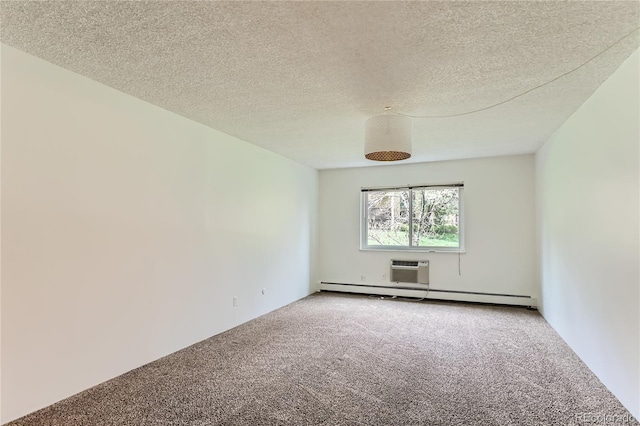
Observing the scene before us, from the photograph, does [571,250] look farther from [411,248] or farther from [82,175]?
[82,175]

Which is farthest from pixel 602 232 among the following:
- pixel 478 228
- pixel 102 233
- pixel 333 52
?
pixel 102 233

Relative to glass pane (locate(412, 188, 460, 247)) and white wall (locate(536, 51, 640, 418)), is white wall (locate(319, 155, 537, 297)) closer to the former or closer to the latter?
glass pane (locate(412, 188, 460, 247))

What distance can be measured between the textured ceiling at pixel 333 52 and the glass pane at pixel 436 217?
2394mm

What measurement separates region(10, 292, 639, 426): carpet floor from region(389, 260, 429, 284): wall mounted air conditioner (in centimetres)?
159

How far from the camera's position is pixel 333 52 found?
2205 millimetres

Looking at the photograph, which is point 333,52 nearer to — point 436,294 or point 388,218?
point 388,218

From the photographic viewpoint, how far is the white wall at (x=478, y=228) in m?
5.27

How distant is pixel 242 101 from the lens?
121 inches

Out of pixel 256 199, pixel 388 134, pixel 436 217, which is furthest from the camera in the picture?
pixel 436 217

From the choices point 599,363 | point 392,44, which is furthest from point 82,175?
point 599,363

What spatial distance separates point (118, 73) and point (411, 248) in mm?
4901

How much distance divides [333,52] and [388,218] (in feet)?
Result: 14.3

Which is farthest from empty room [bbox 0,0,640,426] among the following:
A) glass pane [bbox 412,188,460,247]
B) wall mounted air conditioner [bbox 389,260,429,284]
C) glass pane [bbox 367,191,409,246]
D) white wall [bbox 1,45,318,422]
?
glass pane [bbox 367,191,409,246]

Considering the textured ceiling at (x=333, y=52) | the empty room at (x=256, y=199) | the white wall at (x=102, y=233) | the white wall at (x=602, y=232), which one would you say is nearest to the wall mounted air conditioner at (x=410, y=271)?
the empty room at (x=256, y=199)
